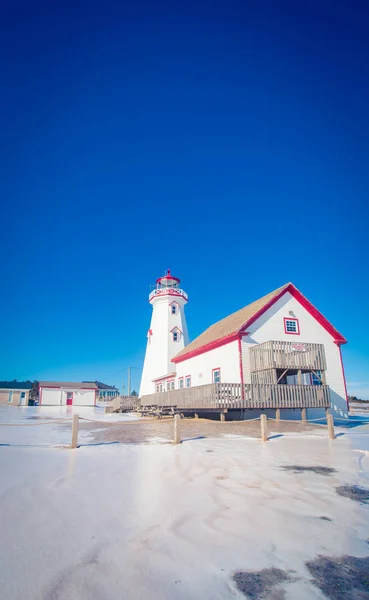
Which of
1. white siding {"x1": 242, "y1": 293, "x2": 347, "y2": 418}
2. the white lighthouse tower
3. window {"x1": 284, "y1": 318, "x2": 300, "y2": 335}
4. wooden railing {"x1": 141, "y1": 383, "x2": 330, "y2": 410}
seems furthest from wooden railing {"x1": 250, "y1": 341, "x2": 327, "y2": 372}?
the white lighthouse tower

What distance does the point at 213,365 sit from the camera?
24.4 metres

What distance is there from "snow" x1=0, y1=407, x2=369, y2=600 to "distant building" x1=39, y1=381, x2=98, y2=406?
4764cm

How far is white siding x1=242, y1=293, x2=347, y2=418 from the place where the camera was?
71.6ft

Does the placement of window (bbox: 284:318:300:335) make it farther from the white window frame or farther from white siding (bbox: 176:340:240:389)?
the white window frame

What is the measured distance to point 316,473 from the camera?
6.89 m

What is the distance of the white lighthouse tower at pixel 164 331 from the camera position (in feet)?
118

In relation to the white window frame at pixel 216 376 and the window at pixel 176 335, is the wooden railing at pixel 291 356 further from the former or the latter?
the window at pixel 176 335

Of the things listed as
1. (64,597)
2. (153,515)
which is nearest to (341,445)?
(153,515)

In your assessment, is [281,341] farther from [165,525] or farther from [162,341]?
[162,341]

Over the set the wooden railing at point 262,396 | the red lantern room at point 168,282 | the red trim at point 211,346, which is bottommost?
the wooden railing at point 262,396

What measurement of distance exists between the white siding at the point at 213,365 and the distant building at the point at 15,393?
3054 centimetres

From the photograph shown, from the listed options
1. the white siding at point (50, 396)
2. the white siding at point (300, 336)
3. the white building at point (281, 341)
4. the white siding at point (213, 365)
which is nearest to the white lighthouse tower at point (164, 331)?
the white siding at point (213, 365)

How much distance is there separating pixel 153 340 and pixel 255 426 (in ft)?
73.0

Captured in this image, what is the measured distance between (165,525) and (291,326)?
20522mm
